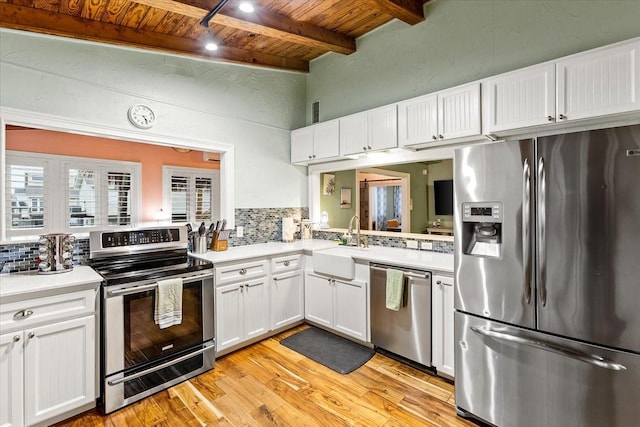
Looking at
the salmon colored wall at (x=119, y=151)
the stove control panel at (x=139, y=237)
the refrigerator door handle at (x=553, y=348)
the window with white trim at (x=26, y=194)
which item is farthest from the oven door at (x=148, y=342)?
the salmon colored wall at (x=119, y=151)

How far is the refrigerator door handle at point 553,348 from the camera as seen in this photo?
61.6 inches

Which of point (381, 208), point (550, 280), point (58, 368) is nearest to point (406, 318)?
point (550, 280)

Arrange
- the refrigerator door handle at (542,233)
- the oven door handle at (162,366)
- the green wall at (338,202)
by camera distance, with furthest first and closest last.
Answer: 1. the green wall at (338,202)
2. the oven door handle at (162,366)
3. the refrigerator door handle at (542,233)

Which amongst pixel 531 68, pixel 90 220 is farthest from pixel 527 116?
pixel 90 220

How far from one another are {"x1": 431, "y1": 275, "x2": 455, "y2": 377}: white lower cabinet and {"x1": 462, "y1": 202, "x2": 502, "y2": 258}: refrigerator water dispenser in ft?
1.57

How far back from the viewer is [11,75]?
7.53 feet

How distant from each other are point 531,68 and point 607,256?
1.41 meters

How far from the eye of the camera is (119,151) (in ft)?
17.6

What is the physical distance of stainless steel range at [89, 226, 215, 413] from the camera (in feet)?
7.13

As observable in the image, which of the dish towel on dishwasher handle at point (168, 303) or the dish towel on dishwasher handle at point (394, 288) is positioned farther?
the dish towel on dishwasher handle at point (394, 288)

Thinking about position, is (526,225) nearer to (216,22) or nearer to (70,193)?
(216,22)

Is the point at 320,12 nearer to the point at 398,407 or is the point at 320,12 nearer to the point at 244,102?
the point at 244,102

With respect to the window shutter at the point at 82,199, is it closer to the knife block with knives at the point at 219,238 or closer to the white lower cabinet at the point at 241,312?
the knife block with knives at the point at 219,238

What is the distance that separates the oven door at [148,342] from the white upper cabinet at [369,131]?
6.30ft
